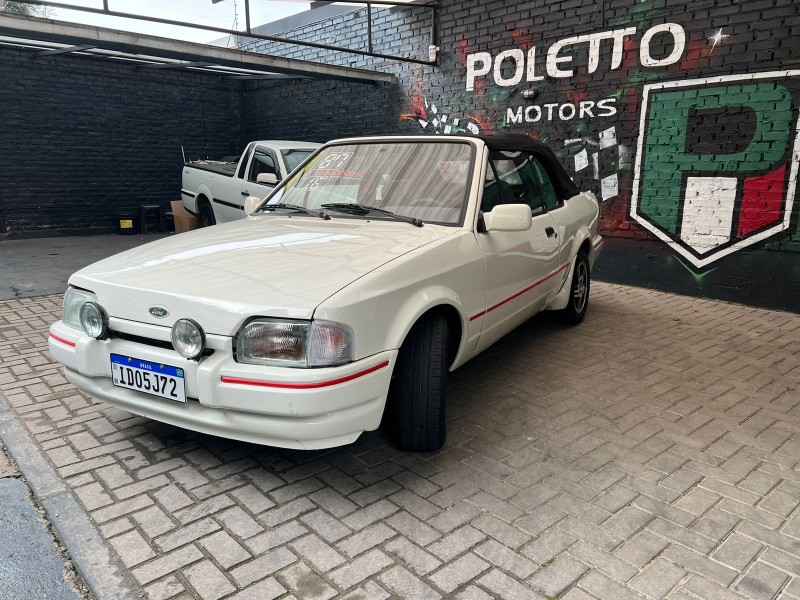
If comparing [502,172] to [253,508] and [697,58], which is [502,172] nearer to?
[253,508]

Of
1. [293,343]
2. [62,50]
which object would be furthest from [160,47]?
[293,343]

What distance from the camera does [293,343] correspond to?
7.69 ft

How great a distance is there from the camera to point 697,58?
20.6ft

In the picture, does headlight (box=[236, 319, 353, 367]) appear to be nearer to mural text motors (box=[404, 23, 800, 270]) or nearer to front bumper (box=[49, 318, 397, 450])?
front bumper (box=[49, 318, 397, 450])

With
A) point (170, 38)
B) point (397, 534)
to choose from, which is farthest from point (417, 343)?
point (170, 38)

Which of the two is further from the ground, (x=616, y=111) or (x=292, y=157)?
(x=616, y=111)


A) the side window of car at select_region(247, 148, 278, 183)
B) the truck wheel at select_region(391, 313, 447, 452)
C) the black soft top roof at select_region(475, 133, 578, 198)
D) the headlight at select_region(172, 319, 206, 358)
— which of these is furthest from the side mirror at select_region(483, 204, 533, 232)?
the side window of car at select_region(247, 148, 278, 183)

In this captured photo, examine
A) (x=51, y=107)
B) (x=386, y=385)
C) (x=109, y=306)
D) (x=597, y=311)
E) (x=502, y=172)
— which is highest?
(x=51, y=107)

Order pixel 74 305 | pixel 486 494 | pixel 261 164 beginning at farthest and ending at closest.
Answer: pixel 261 164, pixel 74 305, pixel 486 494

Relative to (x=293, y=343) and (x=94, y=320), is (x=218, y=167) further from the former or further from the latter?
(x=293, y=343)

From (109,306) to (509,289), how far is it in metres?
2.29

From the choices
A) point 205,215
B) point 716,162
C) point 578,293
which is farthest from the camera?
point 205,215

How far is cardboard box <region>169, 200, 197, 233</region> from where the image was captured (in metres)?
10.7

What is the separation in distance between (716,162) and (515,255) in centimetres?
394
